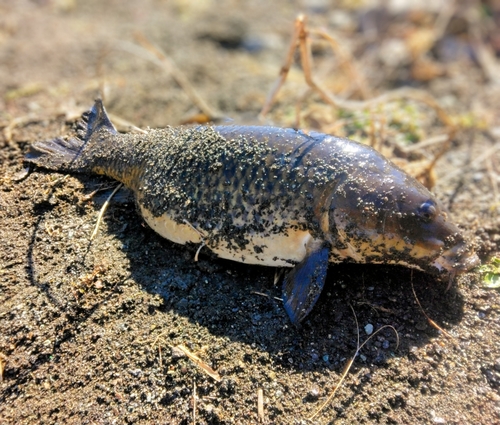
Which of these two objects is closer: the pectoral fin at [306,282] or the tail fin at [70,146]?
the pectoral fin at [306,282]

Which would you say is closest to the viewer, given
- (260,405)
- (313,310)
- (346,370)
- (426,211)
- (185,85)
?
(260,405)

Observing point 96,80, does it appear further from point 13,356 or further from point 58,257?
point 13,356

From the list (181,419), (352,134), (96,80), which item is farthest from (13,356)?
(96,80)

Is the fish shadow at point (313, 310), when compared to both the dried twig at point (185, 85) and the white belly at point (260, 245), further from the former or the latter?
the dried twig at point (185, 85)

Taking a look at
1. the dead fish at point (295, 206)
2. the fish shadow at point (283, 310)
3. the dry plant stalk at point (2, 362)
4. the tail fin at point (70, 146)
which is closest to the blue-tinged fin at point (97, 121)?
the tail fin at point (70, 146)

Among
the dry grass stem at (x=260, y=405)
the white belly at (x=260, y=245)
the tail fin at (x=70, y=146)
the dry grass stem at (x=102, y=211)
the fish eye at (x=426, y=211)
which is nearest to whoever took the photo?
the dry grass stem at (x=260, y=405)

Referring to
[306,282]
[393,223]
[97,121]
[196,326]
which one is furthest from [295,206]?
[97,121]

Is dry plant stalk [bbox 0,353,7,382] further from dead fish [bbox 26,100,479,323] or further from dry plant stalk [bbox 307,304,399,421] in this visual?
dry plant stalk [bbox 307,304,399,421]

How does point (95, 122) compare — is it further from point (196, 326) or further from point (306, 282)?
point (306, 282)
